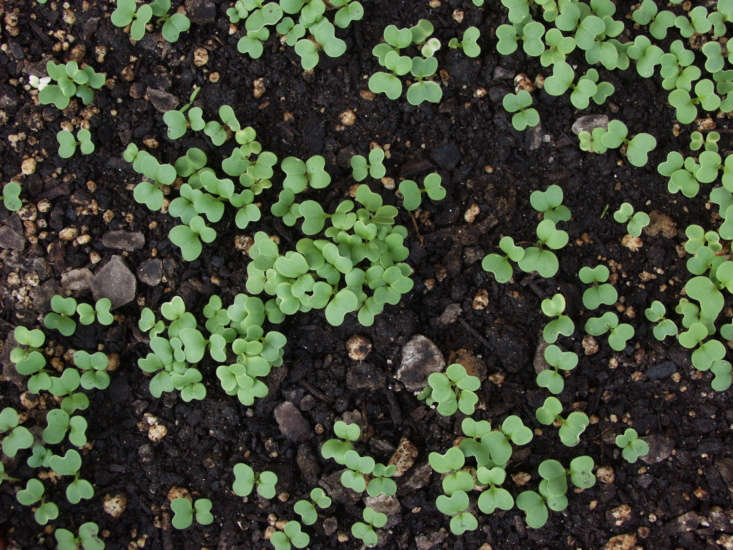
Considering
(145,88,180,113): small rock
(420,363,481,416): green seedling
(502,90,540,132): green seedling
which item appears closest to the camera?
(420,363,481,416): green seedling

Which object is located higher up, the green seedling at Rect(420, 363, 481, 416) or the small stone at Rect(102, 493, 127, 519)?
the green seedling at Rect(420, 363, 481, 416)

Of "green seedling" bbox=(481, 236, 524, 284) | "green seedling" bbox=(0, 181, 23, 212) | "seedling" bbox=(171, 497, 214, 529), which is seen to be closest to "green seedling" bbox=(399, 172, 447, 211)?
"green seedling" bbox=(481, 236, 524, 284)

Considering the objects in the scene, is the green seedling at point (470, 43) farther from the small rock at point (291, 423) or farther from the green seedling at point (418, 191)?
the small rock at point (291, 423)

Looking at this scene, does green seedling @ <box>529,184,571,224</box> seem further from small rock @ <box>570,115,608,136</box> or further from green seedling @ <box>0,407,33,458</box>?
green seedling @ <box>0,407,33,458</box>

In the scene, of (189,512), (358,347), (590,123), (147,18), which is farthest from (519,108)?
(189,512)

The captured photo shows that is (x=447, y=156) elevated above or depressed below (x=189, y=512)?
above

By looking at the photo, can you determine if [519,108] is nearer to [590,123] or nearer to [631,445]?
[590,123]

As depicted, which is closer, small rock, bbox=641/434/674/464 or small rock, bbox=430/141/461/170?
small rock, bbox=641/434/674/464
